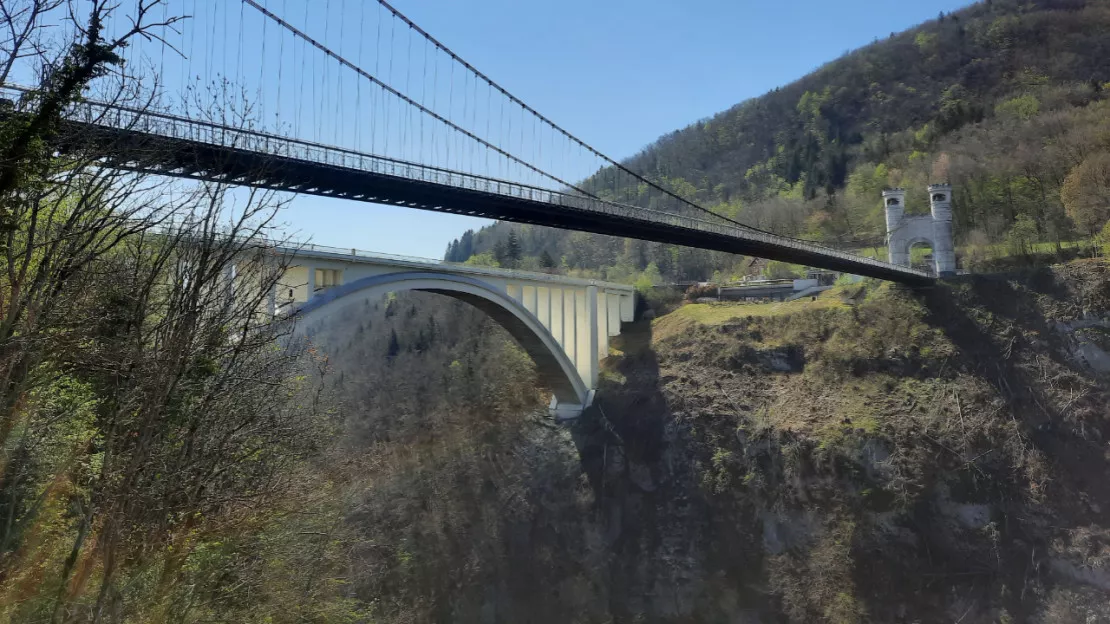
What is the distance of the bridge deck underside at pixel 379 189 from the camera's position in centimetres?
638

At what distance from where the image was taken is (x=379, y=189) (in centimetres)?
1510

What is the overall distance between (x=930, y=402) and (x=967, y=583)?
6.46m

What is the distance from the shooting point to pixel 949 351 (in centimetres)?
2342

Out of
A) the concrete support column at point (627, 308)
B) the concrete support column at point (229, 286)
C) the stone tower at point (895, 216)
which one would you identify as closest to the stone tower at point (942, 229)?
the stone tower at point (895, 216)

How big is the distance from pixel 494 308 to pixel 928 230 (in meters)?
21.2

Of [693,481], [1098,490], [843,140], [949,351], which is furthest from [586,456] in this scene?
[843,140]

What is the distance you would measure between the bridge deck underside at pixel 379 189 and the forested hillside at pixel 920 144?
425 inches

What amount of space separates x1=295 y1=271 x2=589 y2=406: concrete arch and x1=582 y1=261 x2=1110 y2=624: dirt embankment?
2.53 metres

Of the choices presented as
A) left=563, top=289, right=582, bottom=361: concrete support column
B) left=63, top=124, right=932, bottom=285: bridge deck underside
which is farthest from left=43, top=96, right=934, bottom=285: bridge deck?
left=563, top=289, right=582, bottom=361: concrete support column

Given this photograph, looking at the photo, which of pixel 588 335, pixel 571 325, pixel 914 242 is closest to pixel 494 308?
pixel 571 325

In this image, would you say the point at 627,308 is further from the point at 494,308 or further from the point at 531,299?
the point at 494,308

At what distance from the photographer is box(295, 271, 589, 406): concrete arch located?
55.2 feet

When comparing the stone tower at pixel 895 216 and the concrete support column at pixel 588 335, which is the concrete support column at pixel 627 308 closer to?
the concrete support column at pixel 588 335

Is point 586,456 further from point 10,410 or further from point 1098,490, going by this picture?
point 10,410
